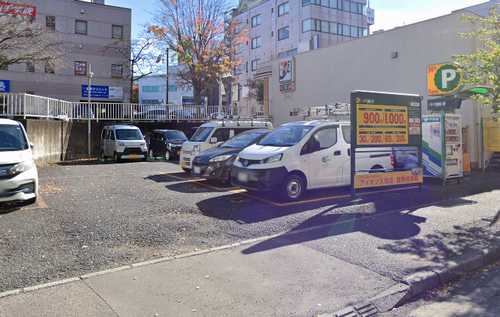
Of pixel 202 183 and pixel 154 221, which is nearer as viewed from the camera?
pixel 154 221

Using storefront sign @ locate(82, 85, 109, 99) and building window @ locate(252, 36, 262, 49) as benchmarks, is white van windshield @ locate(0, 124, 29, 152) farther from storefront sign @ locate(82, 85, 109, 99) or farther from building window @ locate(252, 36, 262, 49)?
building window @ locate(252, 36, 262, 49)

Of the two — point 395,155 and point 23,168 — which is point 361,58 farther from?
point 23,168

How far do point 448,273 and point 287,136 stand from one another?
17.0 ft

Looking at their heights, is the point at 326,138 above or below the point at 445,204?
above

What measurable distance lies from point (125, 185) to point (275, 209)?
5.08m

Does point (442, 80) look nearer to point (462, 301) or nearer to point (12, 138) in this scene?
point (462, 301)

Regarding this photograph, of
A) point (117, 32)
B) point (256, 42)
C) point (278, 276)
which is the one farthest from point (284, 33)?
point (278, 276)

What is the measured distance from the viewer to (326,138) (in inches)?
379

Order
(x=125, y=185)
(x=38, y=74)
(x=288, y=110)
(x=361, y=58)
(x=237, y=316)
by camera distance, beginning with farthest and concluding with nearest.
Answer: (x=38, y=74) < (x=288, y=110) < (x=361, y=58) < (x=125, y=185) < (x=237, y=316)

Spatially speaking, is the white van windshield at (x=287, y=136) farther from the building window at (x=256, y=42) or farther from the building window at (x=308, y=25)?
the building window at (x=256, y=42)

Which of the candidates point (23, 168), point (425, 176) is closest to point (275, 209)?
point (23, 168)

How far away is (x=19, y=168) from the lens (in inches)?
312

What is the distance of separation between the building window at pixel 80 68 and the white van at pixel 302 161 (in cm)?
3411

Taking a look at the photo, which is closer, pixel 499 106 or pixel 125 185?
pixel 499 106
